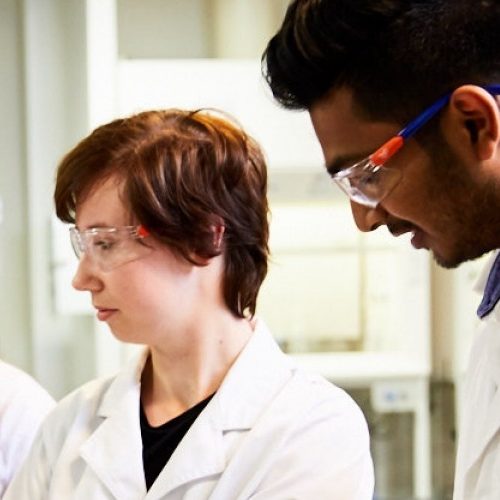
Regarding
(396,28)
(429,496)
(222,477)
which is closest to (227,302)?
(222,477)

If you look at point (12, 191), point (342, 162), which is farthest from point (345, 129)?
point (12, 191)

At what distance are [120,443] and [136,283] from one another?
24cm

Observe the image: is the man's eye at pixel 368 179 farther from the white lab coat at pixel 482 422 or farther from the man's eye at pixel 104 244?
the man's eye at pixel 104 244

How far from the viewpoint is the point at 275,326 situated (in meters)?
2.55

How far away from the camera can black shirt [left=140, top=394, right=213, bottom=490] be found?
4.20 ft

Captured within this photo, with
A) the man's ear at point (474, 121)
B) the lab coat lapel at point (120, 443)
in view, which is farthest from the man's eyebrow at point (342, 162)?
the lab coat lapel at point (120, 443)

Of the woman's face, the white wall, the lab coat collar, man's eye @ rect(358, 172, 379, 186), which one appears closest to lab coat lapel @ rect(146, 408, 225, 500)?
the lab coat collar

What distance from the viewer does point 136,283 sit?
1.28 m

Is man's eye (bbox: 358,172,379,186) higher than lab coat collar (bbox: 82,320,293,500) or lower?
higher

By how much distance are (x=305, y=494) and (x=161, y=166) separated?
0.50 meters

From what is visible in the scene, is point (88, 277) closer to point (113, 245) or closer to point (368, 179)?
point (113, 245)

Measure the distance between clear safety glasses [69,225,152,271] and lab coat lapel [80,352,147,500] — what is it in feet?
0.69

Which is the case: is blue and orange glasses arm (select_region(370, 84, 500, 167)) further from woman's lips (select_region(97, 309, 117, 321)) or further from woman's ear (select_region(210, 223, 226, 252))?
woman's lips (select_region(97, 309, 117, 321))

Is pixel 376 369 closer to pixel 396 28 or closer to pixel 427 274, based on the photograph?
pixel 427 274
